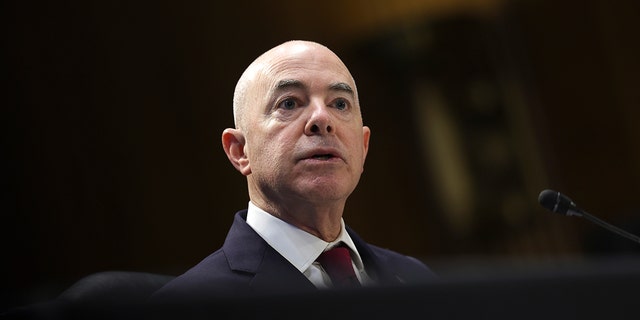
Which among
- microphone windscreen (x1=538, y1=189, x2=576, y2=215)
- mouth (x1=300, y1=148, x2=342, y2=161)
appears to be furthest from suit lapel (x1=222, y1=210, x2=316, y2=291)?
microphone windscreen (x1=538, y1=189, x2=576, y2=215)

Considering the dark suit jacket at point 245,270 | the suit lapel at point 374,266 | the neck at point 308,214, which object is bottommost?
the suit lapel at point 374,266

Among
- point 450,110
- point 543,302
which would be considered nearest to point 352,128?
point 543,302

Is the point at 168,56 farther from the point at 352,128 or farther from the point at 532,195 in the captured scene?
the point at 352,128

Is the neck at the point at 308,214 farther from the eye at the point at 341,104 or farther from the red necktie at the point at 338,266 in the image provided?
the eye at the point at 341,104

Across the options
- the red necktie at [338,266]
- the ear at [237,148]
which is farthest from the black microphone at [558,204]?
the ear at [237,148]

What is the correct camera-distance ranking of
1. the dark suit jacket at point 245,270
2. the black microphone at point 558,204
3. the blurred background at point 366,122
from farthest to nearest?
the blurred background at point 366,122 < the black microphone at point 558,204 < the dark suit jacket at point 245,270

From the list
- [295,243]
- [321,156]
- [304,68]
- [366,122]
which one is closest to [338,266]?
[295,243]

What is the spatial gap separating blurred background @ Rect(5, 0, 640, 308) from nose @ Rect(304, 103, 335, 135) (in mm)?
2365

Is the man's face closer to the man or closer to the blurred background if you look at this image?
the man

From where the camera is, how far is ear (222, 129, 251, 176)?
4.77ft

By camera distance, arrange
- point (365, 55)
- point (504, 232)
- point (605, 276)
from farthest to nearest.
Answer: point (504, 232) → point (365, 55) → point (605, 276)

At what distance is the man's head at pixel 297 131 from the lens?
1.39 m

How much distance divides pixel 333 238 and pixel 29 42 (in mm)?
3017

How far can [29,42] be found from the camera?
414 centimetres
